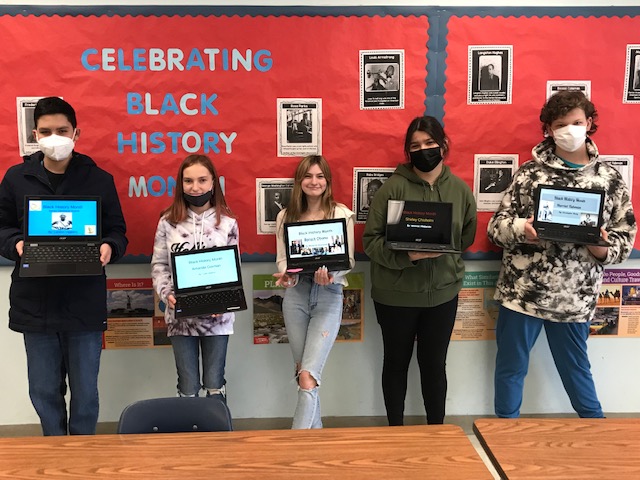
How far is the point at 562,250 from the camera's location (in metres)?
2.44

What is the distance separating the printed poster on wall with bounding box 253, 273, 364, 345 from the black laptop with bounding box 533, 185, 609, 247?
0.97 meters

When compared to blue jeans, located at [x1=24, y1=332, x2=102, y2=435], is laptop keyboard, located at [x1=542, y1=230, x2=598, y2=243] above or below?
above

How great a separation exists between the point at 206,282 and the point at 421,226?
1.00 m

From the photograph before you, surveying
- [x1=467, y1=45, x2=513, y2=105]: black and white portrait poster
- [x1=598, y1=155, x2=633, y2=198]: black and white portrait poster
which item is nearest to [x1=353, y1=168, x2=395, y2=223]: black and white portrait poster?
[x1=467, y1=45, x2=513, y2=105]: black and white portrait poster

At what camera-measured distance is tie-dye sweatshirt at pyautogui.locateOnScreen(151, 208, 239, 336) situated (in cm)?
234

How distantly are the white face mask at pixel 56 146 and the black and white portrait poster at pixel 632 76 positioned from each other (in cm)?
272

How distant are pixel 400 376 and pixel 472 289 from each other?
0.66 m

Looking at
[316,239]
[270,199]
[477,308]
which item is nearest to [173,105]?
[270,199]

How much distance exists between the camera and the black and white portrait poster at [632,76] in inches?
104

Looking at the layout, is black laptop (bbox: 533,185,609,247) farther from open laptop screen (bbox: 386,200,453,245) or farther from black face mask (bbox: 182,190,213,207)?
black face mask (bbox: 182,190,213,207)

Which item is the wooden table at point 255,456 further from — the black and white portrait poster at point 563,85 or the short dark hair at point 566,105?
the black and white portrait poster at point 563,85

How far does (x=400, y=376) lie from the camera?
256cm

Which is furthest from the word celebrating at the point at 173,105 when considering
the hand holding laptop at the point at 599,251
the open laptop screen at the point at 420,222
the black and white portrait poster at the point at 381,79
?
the hand holding laptop at the point at 599,251

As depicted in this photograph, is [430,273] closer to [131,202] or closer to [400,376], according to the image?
[400,376]
